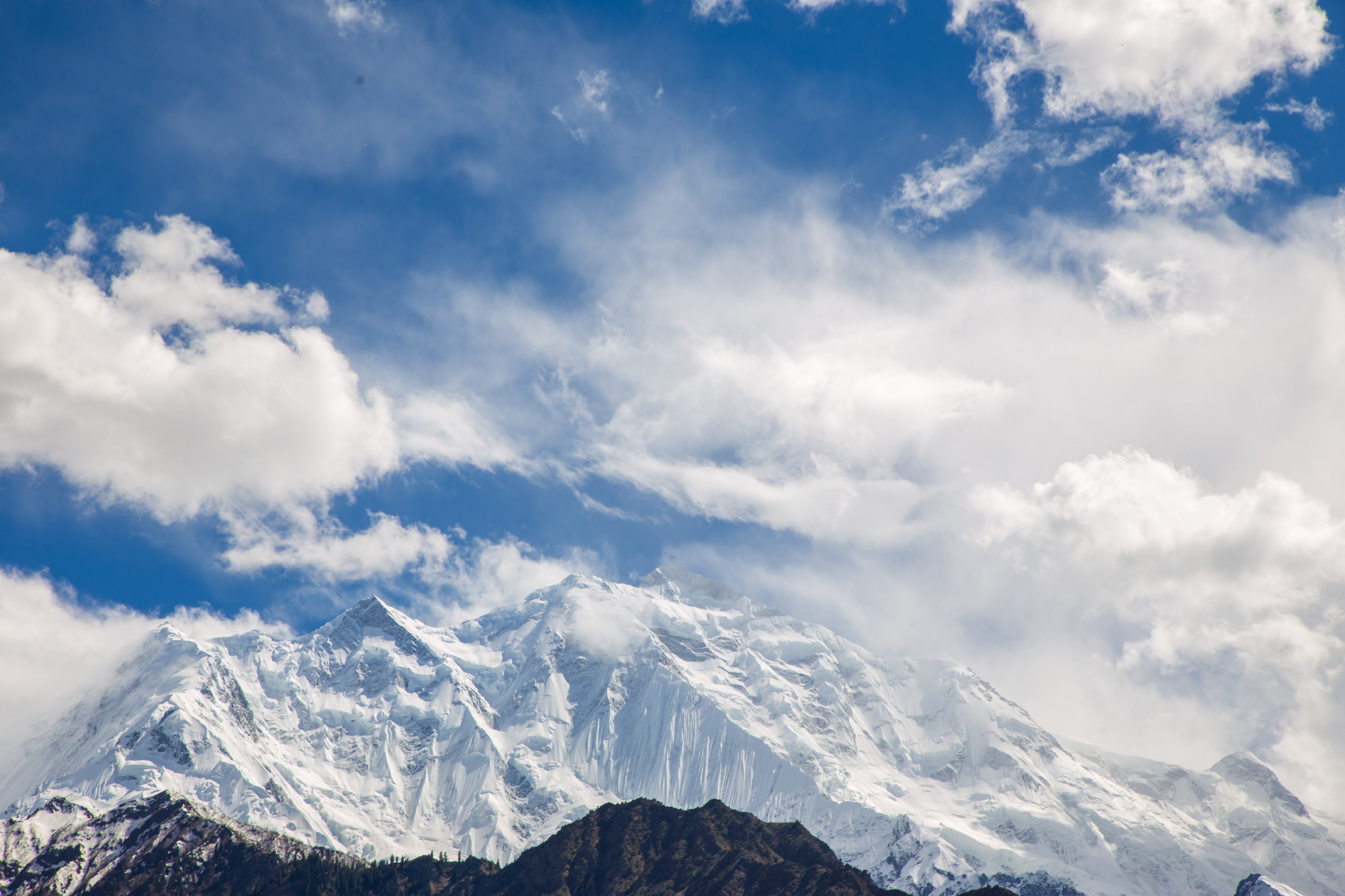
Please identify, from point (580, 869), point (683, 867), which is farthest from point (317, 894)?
point (683, 867)

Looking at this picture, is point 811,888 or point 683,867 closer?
point 811,888

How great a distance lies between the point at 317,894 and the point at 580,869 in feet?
174

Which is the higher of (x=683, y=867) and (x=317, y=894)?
(x=683, y=867)

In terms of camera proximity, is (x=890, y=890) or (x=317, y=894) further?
(x=317, y=894)

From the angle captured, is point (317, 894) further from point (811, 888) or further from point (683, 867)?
point (811, 888)

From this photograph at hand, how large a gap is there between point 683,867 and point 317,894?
242 ft

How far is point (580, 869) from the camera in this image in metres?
198

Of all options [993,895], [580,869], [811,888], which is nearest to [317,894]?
[580,869]

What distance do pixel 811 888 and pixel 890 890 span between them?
580 inches

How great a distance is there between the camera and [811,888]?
545ft

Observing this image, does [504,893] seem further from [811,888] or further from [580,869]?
[811,888]

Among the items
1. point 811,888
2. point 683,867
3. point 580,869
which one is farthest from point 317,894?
point 811,888

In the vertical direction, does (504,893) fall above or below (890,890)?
below

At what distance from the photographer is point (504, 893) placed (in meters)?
197
